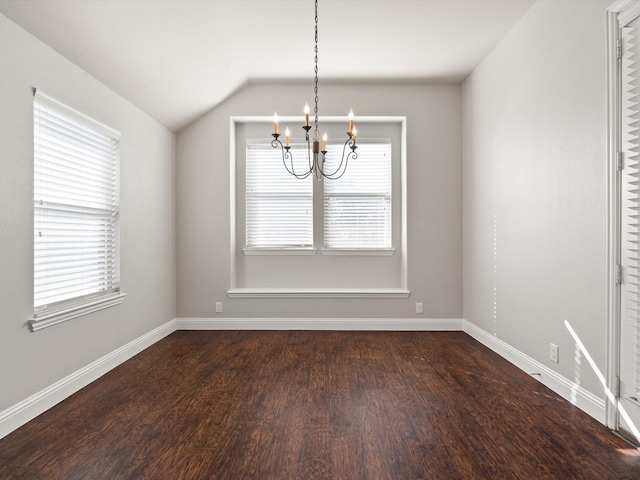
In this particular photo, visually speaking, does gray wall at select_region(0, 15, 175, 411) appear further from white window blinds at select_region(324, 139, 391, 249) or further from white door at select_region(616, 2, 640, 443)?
white door at select_region(616, 2, 640, 443)

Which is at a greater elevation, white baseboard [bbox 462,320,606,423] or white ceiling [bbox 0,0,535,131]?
white ceiling [bbox 0,0,535,131]

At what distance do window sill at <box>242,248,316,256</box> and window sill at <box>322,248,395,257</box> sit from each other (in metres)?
0.20

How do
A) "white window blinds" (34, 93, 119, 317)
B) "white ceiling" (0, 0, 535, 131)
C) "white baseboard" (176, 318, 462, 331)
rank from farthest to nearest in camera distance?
"white baseboard" (176, 318, 462, 331) < "white ceiling" (0, 0, 535, 131) < "white window blinds" (34, 93, 119, 317)

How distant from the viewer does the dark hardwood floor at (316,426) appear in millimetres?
1908

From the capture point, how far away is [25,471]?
6.21ft

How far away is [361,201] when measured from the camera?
16.4 feet

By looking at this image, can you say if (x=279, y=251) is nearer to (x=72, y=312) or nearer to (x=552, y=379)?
(x=72, y=312)

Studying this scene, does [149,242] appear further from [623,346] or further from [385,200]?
[623,346]

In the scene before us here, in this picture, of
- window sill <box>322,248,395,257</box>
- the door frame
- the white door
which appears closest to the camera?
the white door

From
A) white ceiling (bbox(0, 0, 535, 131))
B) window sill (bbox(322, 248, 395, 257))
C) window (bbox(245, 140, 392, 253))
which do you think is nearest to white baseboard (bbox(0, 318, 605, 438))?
window sill (bbox(322, 248, 395, 257))

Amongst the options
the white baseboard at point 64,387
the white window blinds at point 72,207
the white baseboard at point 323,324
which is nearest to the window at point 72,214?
the white window blinds at point 72,207

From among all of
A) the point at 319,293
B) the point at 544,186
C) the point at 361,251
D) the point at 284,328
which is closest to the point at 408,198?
the point at 361,251

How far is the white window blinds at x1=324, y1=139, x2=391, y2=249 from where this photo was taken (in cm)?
500

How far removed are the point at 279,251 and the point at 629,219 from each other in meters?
3.64
